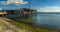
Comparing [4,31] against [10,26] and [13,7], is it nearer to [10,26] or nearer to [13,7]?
[10,26]

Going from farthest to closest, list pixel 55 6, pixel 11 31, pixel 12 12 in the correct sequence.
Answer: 1. pixel 12 12
2. pixel 55 6
3. pixel 11 31

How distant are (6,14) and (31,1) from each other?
101cm

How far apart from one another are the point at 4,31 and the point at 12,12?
0.87 m

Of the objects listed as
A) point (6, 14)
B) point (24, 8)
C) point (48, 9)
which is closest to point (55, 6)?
point (48, 9)

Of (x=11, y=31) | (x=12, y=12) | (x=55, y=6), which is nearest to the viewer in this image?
(x=11, y=31)

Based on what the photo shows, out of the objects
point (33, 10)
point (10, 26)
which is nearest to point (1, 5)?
point (10, 26)

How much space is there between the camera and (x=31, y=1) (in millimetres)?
4875

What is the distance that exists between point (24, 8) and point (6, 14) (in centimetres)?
70

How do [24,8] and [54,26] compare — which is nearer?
[24,8]

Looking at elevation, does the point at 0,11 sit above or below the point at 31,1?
below

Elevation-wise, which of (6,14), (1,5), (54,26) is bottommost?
(54,26)

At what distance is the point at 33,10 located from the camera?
4.84 m

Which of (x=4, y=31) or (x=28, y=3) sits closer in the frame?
(x=4, y=31)

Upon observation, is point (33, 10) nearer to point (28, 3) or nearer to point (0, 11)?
point (28, 3)
